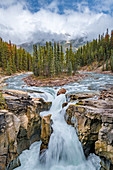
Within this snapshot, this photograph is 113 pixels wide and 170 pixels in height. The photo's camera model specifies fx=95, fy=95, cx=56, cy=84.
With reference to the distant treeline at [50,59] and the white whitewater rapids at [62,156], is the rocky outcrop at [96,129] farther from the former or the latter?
the distant treeline at [50,59]

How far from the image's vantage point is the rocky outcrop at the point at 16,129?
18.9 ft

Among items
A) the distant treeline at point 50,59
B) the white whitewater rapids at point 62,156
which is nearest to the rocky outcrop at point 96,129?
the white whitewater rapids at point 62,156

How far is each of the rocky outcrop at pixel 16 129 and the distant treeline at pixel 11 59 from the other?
1468 inches

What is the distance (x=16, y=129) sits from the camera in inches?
264

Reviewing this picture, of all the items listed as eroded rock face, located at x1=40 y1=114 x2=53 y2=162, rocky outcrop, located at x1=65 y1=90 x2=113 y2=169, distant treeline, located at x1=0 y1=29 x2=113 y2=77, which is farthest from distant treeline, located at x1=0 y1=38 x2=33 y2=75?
rocky outcrop, located at x1=65 y1=90 x2=113 y2=169

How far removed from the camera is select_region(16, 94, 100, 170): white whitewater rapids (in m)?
6.79

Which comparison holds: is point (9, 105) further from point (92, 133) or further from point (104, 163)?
point (104, 163)

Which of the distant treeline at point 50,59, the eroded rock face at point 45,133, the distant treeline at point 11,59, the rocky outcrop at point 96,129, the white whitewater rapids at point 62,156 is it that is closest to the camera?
the rocky outcrop at point 96,129

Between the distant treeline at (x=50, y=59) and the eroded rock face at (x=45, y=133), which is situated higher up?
the distant treeline at (x=50, y=59)

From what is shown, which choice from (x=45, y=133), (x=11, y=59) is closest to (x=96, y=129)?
(x=45, y=133)

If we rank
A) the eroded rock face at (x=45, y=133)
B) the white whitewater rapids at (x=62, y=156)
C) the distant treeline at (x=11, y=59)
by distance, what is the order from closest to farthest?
the white whitewater rapids at (x=62, y=156)
the eroded rock face at (x=45, y=133)
the distant treeline at (x=11, y=59)

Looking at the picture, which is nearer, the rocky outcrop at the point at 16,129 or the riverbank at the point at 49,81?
the rocky outcrop at the point at 16,129

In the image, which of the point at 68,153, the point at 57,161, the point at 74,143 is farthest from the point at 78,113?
the point at 57,161

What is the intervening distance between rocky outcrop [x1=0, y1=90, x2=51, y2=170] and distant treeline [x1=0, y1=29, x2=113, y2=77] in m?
26.3
